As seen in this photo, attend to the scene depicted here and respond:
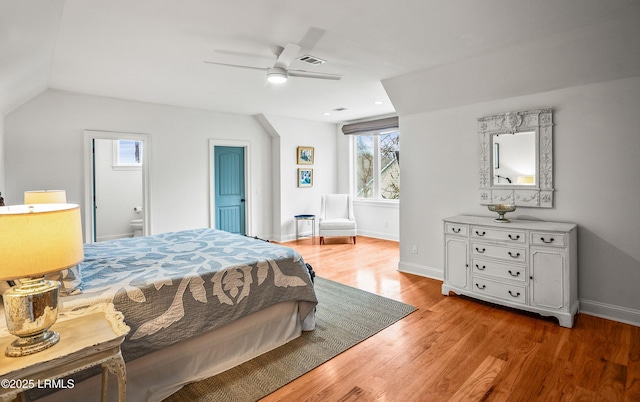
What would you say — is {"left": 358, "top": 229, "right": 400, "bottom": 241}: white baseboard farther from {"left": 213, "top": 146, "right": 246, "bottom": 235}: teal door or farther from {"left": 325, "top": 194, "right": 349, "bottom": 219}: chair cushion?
{"left": 213, "top": 146, "right": 246, "bottom": 235}: teal door

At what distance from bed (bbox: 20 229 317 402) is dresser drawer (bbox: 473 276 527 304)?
1788 mm

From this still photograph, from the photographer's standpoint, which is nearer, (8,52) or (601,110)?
(8,52)

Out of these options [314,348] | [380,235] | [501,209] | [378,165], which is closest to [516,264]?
[501,209]

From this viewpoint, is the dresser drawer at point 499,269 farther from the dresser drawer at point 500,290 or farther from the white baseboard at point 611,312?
the white baseboard at point 611,312

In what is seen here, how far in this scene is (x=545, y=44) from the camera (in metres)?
2.87

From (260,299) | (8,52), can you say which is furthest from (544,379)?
(8,52)

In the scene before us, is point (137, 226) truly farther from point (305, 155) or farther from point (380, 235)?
point (380, 235)

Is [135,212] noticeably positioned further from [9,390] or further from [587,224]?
[587,224]

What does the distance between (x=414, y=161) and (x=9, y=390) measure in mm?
4175

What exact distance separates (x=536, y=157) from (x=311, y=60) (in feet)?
8.29

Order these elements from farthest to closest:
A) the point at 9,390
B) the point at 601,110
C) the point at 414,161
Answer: the point at 414,161
the point at 601,110
the point at 9,390

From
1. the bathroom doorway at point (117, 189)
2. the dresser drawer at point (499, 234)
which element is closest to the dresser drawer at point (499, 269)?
the dresser drawer at point (499, 234)

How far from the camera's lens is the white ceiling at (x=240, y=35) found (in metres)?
2.26

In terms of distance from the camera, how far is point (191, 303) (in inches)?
82.4
